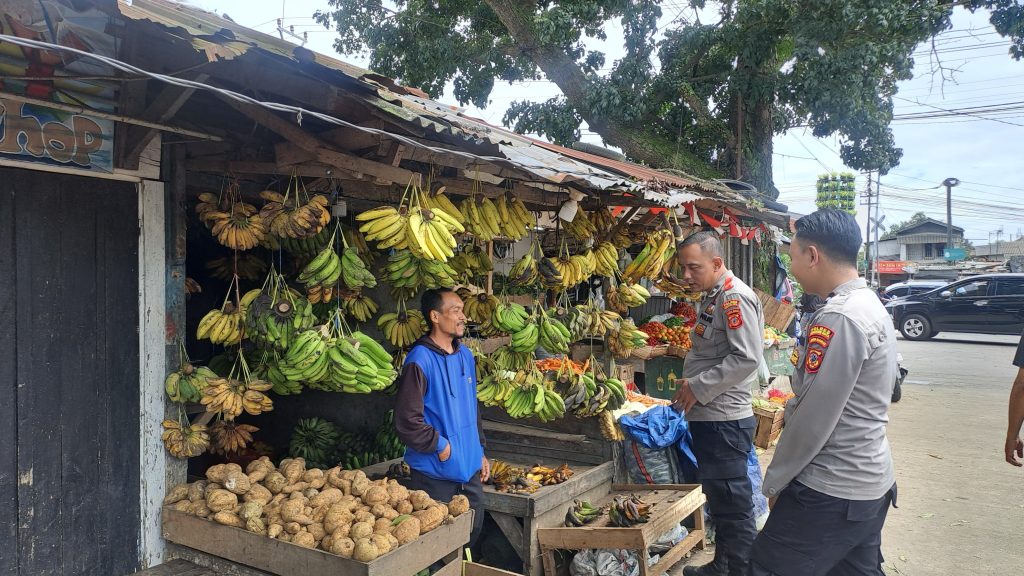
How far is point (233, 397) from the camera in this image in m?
3.71

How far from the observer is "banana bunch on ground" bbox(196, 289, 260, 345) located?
3.79m

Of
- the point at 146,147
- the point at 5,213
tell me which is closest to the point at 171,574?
the point at 5,213

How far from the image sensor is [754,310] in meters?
4.09

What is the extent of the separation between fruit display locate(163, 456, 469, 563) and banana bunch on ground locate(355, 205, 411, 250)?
4.26 feet

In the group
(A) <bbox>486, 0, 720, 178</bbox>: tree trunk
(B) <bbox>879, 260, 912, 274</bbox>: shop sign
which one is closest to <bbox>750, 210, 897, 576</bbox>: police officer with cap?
(A) <bbox>486, 0, 720, 178</bbox>: tree trunk

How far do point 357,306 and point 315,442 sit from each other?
154 cm

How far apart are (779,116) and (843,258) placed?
499 inches

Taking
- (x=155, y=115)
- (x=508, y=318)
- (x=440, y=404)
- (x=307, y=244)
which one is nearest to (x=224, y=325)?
(x=307, y=244)

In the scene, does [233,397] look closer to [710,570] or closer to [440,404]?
[440,404]

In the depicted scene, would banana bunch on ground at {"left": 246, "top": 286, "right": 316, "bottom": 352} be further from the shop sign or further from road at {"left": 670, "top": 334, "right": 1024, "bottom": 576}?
the shop sign

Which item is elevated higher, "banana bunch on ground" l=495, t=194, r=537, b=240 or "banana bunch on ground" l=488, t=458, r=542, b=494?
"banana bunch on ground" l=495, t=194, r=537, b=240

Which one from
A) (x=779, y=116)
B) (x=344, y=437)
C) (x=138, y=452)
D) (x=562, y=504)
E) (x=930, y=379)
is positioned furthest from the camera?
(x=779, y=116)

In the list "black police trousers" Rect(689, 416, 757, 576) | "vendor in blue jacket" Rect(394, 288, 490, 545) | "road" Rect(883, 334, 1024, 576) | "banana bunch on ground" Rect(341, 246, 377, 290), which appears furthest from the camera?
"road" Rect(883, 334, 1024, 576)

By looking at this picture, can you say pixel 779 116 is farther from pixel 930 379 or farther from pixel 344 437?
pixel 344 437
